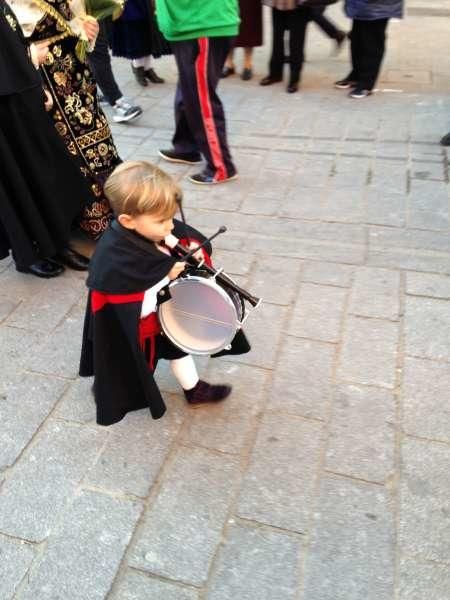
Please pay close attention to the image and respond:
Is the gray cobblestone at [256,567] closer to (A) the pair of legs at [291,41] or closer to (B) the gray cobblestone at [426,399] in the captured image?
(B) the gray cobblestone at [426,399]

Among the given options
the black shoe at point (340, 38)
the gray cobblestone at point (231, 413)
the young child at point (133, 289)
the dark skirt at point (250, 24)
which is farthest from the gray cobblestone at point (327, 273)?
the black shoe at point (340, 38)

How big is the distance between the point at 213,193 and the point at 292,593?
8.99 ft

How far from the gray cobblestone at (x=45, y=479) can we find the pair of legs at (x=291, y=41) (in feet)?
14.3

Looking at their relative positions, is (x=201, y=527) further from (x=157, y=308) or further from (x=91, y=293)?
(x=91, y=293)

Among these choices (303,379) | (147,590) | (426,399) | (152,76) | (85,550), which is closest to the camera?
(147,590)

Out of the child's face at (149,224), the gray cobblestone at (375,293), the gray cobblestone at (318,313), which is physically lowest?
the gray cobblestone at (375,293)

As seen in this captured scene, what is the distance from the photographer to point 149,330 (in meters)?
1.90

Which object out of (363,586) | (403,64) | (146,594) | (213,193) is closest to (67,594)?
(146,594)

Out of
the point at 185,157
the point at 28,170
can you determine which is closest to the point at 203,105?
the point at 185,157

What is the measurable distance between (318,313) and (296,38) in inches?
137

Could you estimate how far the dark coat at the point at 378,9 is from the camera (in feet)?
14.5

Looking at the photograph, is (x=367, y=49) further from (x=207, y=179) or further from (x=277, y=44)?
(x=207, y=179)

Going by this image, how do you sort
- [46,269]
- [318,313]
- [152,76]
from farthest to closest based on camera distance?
[152,76] → [46,269] → [318,313]

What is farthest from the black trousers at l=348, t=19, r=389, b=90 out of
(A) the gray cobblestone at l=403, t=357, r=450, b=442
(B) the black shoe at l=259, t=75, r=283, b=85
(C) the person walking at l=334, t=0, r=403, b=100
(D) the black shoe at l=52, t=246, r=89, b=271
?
(A) the gray cobblestone at l=403, t=357, r=450, b=442
